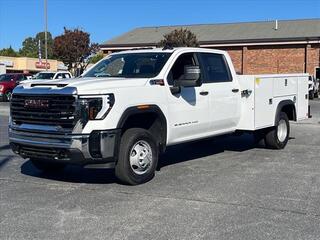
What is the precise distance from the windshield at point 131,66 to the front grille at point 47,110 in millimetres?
1496

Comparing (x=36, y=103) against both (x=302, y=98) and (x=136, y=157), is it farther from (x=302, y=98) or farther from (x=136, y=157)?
(x=302, y=98)

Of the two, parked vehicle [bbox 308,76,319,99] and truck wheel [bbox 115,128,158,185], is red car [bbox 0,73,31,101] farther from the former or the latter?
Result: truck wheel [bbox 115,128,158,185]

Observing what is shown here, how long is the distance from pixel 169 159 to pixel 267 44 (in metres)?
36.3

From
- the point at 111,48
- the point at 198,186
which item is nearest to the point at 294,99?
the point at 198,186

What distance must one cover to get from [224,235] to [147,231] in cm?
79

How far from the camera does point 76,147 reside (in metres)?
6.92

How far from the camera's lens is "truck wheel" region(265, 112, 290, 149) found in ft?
35.9

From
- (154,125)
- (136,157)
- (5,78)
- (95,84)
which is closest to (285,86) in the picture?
(154,125)

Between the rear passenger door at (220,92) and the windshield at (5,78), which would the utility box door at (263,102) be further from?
the windshield at (5,78)

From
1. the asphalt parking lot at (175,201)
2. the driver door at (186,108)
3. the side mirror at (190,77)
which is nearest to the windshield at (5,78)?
the asphalt parking lot at (175,201)

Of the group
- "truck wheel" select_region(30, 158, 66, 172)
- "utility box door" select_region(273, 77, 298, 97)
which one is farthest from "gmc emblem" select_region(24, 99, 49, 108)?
"utility box door" select_region(273, 77, 298, 97)

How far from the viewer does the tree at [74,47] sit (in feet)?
186

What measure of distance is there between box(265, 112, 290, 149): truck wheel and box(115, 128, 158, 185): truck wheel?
388 centimetres

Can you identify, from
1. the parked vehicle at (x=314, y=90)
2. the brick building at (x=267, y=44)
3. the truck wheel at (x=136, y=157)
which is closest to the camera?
the truck wheel at (x=136, y=157)
